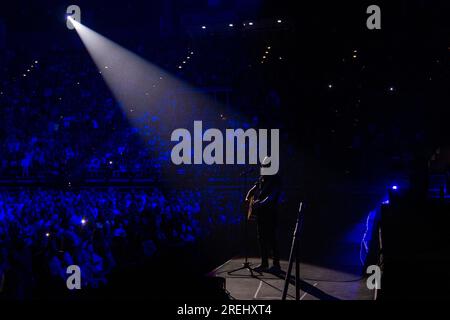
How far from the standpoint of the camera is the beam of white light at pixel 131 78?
1536 cm

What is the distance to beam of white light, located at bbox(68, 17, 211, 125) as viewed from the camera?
15359mm

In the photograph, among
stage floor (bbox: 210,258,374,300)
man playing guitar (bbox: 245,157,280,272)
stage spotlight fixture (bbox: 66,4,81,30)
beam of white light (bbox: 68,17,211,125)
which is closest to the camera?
stage floor (bbox: 210,258,374,300)

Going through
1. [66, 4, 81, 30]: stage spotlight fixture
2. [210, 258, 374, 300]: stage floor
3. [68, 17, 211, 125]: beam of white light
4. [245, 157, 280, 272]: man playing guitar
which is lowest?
[210, 258, 374, 300]: stage floor

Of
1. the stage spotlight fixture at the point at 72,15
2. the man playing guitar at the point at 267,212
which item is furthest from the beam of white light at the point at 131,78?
the man playing guitar at the point at 267,212

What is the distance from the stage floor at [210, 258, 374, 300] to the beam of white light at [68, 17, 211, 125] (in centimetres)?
1004

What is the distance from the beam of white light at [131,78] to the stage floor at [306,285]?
10.0 m

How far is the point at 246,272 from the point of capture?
571 cm

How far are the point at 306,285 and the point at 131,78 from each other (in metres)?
11.9

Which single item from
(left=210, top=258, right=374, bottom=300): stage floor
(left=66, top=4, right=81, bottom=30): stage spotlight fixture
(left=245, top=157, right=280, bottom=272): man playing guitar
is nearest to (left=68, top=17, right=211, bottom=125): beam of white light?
(left=66, top=4, right=81, bottom=30): stage spotlight fixture

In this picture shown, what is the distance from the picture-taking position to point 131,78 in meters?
15.8

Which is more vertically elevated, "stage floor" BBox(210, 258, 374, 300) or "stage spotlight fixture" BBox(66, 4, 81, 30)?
"stage spotlight fixture" BBox(66, 4, 81, 30)

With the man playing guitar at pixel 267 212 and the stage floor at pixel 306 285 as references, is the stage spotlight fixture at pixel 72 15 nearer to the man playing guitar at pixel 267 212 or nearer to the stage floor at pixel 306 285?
the man playing guitar at pixel 267 212

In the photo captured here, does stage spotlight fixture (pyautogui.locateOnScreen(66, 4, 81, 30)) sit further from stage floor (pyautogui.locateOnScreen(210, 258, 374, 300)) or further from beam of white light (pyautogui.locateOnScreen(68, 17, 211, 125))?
stage floor (pyautogui.locateOnScreen(210, 258, 374, 300))
